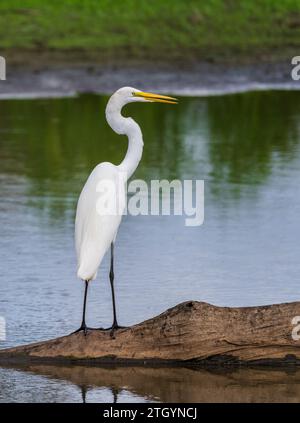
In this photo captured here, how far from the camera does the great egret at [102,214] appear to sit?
33.0 feet

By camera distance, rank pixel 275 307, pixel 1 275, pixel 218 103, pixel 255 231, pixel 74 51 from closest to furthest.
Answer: pixel 275 307 < pixel 1 275 < pixel 255 231 < pixel 218 103 < pixel 74 51

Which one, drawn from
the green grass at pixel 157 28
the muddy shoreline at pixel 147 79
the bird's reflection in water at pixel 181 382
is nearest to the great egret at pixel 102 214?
the bird's reflection in water at pixel 181 382

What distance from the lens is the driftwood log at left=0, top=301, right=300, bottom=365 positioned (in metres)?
9.85

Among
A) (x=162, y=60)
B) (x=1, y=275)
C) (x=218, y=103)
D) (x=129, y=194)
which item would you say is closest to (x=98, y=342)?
(x=1, y=275)

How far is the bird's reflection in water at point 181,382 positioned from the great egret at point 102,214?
1.07 feet

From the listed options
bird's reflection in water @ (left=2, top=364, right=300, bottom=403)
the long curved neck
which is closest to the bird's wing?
the long curved neck

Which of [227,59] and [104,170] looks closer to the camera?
[104,170]

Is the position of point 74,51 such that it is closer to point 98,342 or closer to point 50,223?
point 50,223

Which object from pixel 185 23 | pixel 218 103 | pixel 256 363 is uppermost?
pixel 185 23

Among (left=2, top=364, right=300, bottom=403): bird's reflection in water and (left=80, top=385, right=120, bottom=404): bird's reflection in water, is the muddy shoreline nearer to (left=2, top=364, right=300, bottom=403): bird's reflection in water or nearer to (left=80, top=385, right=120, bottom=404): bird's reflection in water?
(left=2, top=364, right=300, bottom=403): bird's reflection in water

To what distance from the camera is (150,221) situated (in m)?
14.8

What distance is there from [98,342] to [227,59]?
46.8 ft

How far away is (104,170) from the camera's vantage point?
10.3 meters

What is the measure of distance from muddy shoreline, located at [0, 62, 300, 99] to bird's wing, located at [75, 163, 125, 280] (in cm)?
1151
